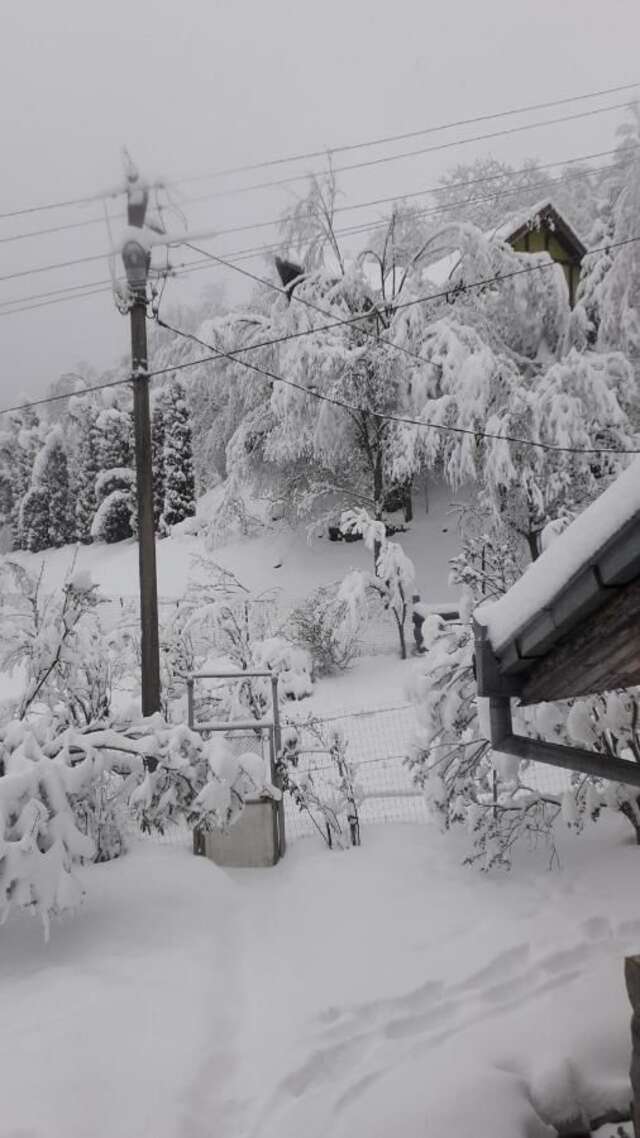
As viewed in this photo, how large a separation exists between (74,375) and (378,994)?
29353mm

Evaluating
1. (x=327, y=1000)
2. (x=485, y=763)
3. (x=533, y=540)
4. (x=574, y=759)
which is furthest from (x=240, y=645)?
(x=574, y=759)

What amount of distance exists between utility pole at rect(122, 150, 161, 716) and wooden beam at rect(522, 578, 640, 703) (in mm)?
4489

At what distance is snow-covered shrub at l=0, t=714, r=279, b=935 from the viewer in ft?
14.7

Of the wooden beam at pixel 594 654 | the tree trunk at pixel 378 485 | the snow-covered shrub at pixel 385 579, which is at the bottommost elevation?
the wooden beam at pixel 594 654

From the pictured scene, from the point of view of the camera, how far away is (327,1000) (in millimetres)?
4312

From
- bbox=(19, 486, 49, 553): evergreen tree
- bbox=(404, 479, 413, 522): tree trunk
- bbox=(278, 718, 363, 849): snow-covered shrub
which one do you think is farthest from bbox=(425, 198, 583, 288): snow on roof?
bbox=(19, 486, 49, 553): evergreen tree

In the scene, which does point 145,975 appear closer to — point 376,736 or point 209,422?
point 376,736

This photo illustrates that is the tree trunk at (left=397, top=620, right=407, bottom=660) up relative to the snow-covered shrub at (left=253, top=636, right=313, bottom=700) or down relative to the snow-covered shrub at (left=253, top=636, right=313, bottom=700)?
up

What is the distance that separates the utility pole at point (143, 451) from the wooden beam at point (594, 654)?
4.49 m

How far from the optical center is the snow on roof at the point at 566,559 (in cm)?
190

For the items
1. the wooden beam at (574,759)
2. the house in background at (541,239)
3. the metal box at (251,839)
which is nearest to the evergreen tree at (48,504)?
the house in background at (541,239)

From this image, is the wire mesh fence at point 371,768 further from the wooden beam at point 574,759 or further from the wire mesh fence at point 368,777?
the wooden beam at point 574,759

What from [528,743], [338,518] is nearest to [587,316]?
[338,518]

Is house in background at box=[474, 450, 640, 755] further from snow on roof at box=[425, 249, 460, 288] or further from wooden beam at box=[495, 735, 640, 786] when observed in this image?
snow on roof at box=[425, 249, 460, 288]
